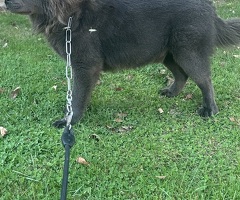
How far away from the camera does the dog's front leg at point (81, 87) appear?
3969 millimetres

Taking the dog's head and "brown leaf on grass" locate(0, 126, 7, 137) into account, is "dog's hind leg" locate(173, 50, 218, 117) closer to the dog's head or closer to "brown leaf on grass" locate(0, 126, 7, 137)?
the dog's head

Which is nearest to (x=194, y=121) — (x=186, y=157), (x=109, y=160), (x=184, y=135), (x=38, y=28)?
(x=184, y=135)

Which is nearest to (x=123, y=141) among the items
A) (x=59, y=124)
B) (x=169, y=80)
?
(x=59, y=124)

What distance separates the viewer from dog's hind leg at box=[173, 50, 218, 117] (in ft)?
13.6

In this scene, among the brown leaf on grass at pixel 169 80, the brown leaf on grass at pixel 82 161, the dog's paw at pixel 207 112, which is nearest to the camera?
the brown leaf on grass at pixel 82 161

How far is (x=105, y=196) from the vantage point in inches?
116

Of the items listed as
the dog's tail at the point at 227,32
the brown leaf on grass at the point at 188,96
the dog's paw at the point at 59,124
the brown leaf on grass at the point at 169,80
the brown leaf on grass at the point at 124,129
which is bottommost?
the brown leaf on grass at the point at 169,80

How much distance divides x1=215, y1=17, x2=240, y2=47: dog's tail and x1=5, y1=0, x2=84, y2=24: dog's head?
5.44 feet

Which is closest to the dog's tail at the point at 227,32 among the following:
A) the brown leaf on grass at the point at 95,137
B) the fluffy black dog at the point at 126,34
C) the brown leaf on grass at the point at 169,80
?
the fluffy black dog at the point at 126,34

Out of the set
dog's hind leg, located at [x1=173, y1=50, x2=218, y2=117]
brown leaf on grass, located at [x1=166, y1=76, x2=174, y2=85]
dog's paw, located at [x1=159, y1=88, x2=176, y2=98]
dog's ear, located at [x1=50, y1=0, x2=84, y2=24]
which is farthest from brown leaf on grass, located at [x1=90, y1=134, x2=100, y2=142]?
brown leaf on grass, located at [x1=166, y1=76, x2=174, y2=85]

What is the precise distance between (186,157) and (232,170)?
43 centimetres

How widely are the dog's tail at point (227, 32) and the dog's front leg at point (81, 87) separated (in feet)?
4.90

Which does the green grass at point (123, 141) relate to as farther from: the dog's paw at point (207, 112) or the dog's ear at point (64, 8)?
the dog's ear at point (64, 8)

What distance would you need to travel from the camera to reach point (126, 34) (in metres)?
4.04
